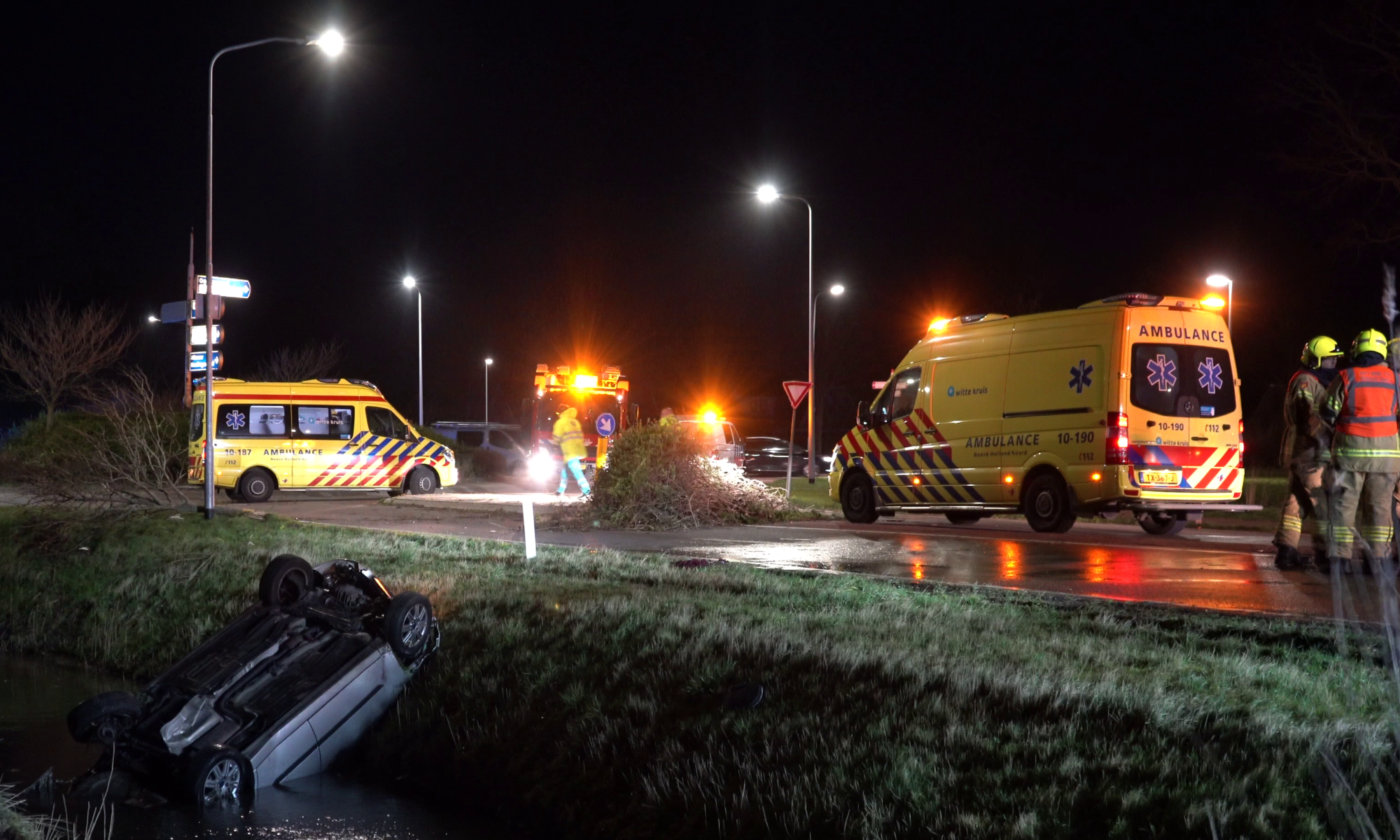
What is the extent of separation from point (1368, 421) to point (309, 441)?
20.0 metres

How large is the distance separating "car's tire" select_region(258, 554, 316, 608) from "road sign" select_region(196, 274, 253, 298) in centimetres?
1075

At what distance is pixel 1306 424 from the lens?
10.5 meters

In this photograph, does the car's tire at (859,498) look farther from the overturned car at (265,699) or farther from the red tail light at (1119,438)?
the overturned car at (265,699)

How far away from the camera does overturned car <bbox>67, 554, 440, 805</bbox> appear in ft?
20.6

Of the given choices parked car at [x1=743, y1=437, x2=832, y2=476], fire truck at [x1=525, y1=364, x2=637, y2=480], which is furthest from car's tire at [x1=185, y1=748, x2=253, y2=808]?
parked car at [x1=743, y1=437, x2=832, y2=476]

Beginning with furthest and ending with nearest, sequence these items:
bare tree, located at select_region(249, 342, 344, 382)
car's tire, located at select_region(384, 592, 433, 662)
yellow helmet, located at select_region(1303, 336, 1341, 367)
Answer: bare tree, located at select_region(249, 342, 344, 382) < yellow helmet, located at select_region(1303, 336, 1341, 367) < car's tire, located at select_region(384, 592, 433, 662)

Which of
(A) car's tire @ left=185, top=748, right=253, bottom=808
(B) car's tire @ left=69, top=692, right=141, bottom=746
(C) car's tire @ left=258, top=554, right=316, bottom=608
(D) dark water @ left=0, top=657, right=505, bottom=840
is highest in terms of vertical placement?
(C) car's tire @ left=258, top=554, right=316, bottom=608

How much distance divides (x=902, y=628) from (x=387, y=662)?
2876mm

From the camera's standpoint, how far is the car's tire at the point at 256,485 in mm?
24734

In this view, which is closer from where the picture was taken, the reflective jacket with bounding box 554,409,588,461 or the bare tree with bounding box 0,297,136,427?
the reflective jacket with bounding box 554,409,588,461

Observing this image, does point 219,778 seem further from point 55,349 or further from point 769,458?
point 55,349

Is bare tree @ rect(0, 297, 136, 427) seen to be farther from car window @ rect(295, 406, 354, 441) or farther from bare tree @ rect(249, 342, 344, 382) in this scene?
car window @ rect(295, 406, 354, 441)

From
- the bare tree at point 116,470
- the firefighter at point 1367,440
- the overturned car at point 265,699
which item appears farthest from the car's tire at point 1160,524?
the bare tree at point 116,470

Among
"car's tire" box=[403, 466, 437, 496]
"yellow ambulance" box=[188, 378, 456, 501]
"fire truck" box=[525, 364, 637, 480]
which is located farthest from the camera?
"fire truck" box=[525, 364, 637, 480]
